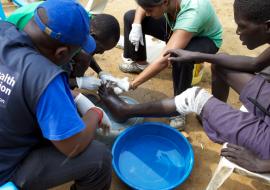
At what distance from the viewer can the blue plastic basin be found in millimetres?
2238

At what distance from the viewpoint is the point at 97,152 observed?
170 cm

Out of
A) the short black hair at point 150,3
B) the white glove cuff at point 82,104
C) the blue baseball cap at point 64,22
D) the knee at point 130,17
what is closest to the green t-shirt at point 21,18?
the blue baseball cap at point 64,22

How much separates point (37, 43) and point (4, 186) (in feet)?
2.21

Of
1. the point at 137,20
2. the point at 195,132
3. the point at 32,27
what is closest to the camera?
the point at 32,27

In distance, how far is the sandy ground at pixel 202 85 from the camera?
228 centimetres

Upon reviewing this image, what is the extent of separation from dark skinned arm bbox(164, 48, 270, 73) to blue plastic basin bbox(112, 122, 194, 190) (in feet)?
1.73

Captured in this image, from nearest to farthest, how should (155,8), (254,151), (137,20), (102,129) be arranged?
(254,151) < (102,129) < (155,8) < (137,20)

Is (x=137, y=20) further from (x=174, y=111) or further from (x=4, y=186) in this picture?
(x=4, y=186)

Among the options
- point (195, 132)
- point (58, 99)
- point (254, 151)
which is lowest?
point (195, 132)

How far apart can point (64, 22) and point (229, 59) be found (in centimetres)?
127

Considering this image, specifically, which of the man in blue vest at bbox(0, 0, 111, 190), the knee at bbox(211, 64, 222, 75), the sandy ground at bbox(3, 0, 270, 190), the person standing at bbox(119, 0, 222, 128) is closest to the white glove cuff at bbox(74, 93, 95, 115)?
the man in blue vest at bbox(0, 0, 111, 190)

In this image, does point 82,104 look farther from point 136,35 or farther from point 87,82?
point 136,35

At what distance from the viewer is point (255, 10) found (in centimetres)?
185

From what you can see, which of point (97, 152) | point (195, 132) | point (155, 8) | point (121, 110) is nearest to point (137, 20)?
point (155, 8)
